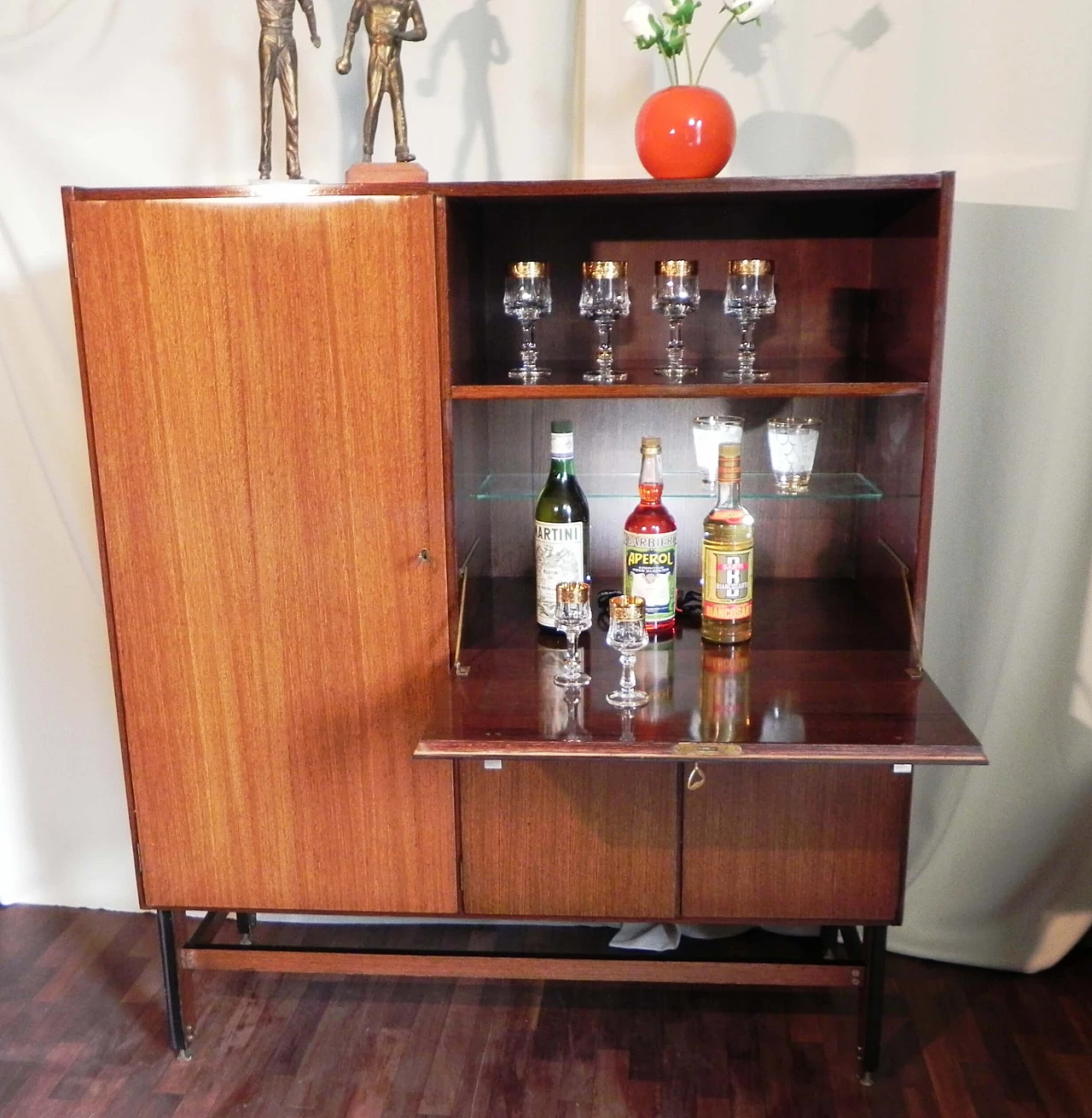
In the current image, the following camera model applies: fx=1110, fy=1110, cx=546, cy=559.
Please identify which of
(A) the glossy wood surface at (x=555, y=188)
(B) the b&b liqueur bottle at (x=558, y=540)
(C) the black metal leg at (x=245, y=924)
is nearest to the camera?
(A) the glossy wood surface at (x=555, y=188)

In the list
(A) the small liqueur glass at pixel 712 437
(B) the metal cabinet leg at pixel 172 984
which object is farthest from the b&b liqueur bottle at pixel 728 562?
(B) the metal cabinet leg at pixel 172 984

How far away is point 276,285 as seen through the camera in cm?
157

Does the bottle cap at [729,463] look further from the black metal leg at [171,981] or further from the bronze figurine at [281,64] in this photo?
the black metal leg at [171,981]

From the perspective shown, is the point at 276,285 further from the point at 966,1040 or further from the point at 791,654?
the point at 966,1040

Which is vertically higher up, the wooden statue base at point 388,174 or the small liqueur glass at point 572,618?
the wooden statue base at point 388,174

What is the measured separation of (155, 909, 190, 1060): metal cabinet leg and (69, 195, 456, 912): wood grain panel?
83 millimetres

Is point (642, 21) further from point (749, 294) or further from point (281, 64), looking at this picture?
point (281, 64)

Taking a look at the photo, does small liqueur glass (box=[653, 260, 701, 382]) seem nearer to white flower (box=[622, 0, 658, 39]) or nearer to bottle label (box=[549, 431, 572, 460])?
bottle label (box=[549, 431, 572, 460])

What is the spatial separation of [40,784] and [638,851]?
1.39m

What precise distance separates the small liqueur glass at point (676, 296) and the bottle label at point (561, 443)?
18cm

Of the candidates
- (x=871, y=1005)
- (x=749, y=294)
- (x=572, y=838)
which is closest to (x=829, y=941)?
(x=871, y=1005)

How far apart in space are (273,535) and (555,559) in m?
0.43

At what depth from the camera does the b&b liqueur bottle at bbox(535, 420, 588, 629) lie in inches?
68.4

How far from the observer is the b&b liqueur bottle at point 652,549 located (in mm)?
1715
